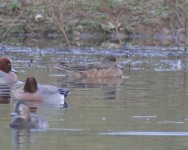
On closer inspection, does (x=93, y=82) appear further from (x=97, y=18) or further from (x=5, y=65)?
(x=97, y=18)

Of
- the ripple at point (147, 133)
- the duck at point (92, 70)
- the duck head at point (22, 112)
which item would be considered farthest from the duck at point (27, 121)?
the duck at point (92, 70)

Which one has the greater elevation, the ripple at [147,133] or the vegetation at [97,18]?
the vegetation at [97,18]

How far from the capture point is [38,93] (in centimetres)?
1794

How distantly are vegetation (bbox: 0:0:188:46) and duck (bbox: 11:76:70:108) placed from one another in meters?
15.6

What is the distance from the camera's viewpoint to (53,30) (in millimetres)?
36156

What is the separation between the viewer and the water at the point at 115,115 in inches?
494

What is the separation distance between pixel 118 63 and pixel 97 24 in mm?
12046

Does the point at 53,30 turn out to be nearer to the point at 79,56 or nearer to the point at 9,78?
the point at 79,56

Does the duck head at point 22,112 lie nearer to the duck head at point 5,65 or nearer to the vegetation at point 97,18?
the duck head at point 5,65

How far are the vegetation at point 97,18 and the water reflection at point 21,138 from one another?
20.3 meters

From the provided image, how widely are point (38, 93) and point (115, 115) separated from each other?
10.1 ft

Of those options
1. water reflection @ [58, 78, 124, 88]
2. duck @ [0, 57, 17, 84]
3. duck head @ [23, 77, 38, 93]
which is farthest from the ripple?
duck @ [0, 57, 17, 84]

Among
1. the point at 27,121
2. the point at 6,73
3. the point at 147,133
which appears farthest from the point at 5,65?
the point at 147,133

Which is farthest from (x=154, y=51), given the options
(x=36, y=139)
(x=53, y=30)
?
(x=36, y=139)
